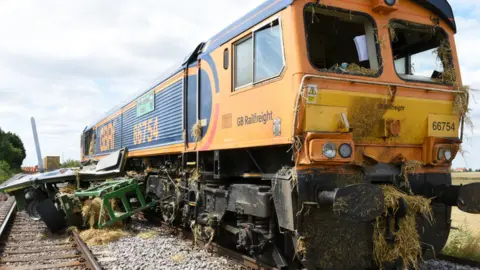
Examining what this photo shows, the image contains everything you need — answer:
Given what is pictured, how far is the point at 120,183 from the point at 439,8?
720cm

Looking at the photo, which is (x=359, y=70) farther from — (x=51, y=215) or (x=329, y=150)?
(x=51, y=215)

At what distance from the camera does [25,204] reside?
10.5m

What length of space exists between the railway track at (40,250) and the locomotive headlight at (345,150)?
3.79 metres

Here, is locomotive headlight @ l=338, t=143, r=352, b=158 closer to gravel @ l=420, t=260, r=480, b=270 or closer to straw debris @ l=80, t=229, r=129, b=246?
gravel @ l=420, t=260, r=480, b=270

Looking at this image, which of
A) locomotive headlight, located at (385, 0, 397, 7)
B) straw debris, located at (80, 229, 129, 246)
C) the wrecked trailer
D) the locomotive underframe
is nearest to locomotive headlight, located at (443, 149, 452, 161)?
the locomotive underframe

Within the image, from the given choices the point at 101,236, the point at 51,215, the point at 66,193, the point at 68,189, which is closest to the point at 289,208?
the point at 101,236

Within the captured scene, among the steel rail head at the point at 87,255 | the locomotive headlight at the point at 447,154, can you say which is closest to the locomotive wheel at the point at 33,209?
the steel rail head at the point at 87,255

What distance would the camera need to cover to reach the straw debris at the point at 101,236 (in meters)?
8.21

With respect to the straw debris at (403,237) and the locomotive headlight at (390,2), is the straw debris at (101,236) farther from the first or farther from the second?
the locomotive headlight at (390,2)

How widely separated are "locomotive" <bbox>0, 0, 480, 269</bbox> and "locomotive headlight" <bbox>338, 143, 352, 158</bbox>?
1 centimetres

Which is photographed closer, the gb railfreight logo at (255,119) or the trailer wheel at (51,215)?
the gb railfreight logo at (255,119)

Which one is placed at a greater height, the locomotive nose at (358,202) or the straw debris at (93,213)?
the locomotive nose at (358,202)

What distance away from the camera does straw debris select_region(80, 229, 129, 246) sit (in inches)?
323

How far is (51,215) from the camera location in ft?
31.1
